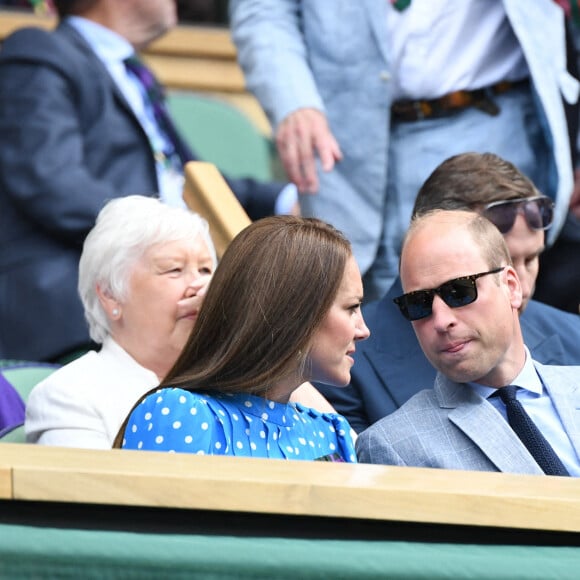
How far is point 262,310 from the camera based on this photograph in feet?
8.18

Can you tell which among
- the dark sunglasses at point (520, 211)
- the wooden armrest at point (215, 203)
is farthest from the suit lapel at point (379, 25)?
the dark sunglasses at point (520, 211)

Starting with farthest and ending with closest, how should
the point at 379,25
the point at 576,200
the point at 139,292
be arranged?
1. the point at 576,200
2. the point at 379,25
3. the point at 139,292

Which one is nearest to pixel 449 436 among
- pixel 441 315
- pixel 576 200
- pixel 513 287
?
pixel 441 315

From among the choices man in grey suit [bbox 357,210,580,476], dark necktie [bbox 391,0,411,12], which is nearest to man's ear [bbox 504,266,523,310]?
man in grey suit [bbox 357,210,580,476]

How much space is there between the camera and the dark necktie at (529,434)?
2.59 meters

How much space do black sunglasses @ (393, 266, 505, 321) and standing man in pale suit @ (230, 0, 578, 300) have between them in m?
1.20

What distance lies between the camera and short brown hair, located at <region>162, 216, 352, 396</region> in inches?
98.4

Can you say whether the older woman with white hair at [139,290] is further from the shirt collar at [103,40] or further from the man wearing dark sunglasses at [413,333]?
the shirt collar at [103,40]

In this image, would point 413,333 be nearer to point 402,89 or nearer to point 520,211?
point 520,211

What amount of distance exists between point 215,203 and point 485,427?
48.5 inches

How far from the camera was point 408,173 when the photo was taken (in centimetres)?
397

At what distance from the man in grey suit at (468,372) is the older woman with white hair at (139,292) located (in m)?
0.45

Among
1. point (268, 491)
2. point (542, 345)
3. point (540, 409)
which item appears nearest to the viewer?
point (268, 491)

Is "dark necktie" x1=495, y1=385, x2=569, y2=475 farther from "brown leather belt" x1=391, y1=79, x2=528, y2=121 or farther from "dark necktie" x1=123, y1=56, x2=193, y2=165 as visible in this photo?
"dark necktie" x1=123, y1=56, x2=193, y2=165
